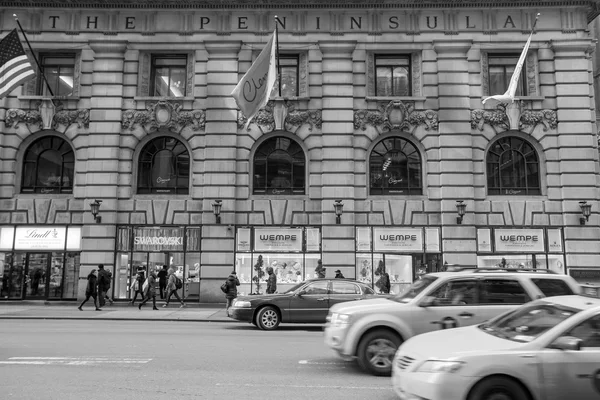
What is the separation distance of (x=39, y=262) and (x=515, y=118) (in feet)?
72.3

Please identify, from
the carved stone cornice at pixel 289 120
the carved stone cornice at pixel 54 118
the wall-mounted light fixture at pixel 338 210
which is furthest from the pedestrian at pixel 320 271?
the carved stone cornice at pixel 54 118

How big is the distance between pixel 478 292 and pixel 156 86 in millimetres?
19703

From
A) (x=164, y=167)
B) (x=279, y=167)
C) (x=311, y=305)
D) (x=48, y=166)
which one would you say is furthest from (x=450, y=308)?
(x=48, y=166)

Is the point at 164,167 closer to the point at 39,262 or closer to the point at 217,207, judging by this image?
the point at 217,207

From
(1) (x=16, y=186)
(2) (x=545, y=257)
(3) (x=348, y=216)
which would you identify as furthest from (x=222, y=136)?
(2) (x=545, y=257)

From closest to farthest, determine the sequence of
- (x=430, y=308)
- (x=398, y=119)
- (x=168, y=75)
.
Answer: (x=430, y=308) → (x=398, y=119) → (x=168, y=75)

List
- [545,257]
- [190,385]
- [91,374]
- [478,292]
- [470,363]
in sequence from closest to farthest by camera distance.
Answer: [470,363] < [190,385] < [91,374] < [478,292] < [545,257]

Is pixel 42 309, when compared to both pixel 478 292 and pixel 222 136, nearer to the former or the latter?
pixel 222 136

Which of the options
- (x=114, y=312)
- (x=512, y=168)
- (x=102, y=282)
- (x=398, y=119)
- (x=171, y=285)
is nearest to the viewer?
(x=114, y=312)

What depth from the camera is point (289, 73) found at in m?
24.8

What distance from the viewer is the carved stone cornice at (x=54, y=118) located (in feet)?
Answer: 78.8

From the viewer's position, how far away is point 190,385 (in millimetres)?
7871

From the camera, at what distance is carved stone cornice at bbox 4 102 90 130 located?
78.8ft

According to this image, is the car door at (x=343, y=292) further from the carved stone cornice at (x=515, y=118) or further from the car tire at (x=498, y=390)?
the carved stone cornice at (x=515, y=118)
